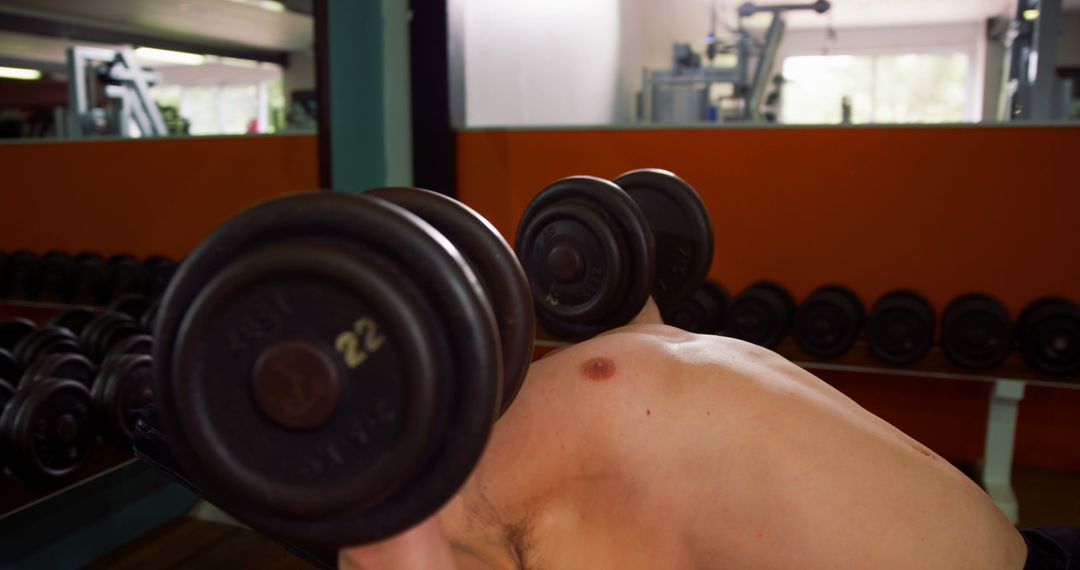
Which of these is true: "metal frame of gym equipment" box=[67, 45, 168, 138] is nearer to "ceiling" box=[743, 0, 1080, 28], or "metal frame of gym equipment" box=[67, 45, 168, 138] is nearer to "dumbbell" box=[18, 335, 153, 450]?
"dumbbell" box=[18, 335, 153, 450]

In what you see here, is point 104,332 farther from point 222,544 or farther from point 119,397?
point 222,544

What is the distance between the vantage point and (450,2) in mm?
2941

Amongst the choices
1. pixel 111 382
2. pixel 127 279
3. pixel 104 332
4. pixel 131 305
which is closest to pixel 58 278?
pixel 127 279

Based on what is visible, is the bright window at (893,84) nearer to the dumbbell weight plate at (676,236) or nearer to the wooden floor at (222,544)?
the wooden floor at (222,544)

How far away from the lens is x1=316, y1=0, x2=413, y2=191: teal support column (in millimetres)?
2811

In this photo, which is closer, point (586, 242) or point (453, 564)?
point (453, 564)

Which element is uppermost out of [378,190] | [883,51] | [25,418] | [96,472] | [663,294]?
[883,51]

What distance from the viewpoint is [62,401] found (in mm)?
1702

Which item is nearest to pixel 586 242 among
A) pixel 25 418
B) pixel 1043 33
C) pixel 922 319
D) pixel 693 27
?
pixel 25 418

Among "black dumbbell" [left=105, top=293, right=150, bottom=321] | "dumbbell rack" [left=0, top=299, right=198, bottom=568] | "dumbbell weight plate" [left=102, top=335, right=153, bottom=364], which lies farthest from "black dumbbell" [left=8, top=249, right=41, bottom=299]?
"dumbbell rack" [left=0, top=299, right=198, bottom=568]

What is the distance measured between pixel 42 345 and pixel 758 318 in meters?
1.93

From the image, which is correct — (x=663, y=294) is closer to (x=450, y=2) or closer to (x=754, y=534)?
(x=754, y=534)

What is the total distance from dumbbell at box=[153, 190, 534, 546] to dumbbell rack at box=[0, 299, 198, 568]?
3.93 feet

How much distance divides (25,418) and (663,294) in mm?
1261
